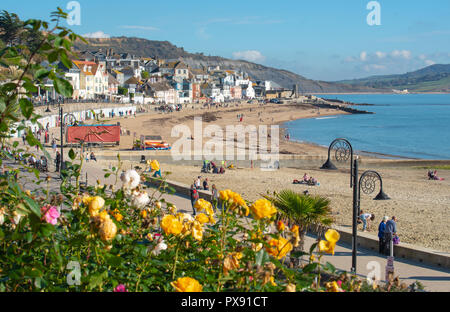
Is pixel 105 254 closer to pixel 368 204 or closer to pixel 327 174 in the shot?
pixel 368 204

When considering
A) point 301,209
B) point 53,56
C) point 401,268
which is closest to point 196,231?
point 53,56

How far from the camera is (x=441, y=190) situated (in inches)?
968

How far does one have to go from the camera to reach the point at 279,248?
8.79 feet

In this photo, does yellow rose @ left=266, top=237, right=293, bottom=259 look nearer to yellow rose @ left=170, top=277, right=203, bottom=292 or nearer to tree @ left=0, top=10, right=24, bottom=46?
yellow rose @ left=170, top=277, right=203, bottom=292

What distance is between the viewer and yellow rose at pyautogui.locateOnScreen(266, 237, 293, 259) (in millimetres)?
2641

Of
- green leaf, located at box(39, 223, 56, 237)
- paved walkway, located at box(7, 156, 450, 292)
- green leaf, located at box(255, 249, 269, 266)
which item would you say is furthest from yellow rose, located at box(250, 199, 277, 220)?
paved walkway, located at box(7, 156, 450, 292)

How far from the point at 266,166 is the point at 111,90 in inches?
2348

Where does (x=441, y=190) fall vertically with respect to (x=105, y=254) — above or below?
below

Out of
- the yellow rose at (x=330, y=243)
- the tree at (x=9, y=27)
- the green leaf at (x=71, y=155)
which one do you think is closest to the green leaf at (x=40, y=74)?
the green leaf at (x=71, y=155)

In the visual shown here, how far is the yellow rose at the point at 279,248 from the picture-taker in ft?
8.66

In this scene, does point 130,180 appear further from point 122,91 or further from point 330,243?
point 122,91

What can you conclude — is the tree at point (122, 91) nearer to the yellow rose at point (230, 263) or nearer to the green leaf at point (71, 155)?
the green leaf at point (71, 155)
